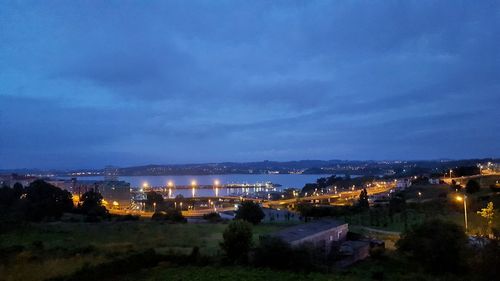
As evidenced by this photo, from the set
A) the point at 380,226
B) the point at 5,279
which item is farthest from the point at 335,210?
the point at 5,279

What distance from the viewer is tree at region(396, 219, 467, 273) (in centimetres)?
1930

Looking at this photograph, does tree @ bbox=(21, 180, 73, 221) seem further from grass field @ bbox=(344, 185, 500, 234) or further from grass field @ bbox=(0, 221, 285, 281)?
grass field @ bbox=(344, 185, 500, 234)

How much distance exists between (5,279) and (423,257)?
1743 centimetres

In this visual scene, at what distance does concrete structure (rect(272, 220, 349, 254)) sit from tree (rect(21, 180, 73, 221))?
97.8ft

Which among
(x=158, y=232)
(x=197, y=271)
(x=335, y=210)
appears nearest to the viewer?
(x=197, y=271)

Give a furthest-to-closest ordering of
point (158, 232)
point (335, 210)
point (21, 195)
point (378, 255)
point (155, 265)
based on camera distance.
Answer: point (21, 195), point (335, 210), point (158, 232), point (378, 255), point (155, 265)

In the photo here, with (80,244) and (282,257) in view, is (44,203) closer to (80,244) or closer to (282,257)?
(80,244)

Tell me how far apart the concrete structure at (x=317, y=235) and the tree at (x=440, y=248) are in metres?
4.66

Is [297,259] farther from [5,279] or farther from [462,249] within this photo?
[5,279]

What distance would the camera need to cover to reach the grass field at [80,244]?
58.1 feet

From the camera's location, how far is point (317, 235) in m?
23.1

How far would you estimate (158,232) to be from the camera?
97.0 ft

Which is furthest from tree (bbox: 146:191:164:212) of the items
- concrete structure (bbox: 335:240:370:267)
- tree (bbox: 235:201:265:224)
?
concrete structure (bbox: 335:240:370:267)

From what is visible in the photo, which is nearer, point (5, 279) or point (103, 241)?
point (5, 279)
